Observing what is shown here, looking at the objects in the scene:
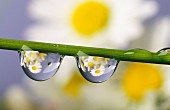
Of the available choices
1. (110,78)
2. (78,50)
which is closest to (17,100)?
(110,78)

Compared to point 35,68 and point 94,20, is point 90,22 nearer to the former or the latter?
point 94,20

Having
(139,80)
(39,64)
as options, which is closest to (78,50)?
(39,64)

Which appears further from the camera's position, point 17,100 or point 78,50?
point 17,100

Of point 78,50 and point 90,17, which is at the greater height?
point 90,17

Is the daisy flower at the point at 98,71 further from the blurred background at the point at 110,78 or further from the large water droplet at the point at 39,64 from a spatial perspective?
the blurred background at the point at 110,78

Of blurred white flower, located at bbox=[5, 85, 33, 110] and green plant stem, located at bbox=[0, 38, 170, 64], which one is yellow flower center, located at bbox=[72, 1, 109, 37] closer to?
blurred white flower, located at bbox=[5, 85, 33, 110]

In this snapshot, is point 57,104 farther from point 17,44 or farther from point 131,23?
point 17,44
